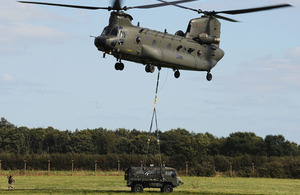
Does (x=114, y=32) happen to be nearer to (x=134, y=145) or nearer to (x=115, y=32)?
(x=115, y=32)

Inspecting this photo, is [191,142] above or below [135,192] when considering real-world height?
above

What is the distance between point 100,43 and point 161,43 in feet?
16.9

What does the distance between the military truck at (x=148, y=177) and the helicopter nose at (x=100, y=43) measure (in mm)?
11464

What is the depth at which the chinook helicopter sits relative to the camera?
35.8m

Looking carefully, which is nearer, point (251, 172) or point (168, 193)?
point (168, 193)

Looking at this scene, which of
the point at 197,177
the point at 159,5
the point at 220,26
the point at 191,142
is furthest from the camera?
the point at 191,142

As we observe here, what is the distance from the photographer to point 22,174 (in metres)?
76.4

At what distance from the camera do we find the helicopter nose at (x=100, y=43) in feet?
116

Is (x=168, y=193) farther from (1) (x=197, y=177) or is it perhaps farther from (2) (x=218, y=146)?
(2) (x=218, y=146)

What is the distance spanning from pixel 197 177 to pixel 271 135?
5075 cm

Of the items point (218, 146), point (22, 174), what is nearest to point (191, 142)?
point (218, 146)

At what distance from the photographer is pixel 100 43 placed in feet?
116

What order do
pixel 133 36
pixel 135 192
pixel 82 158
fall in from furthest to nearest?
pixel 82 158 < pixel 135 192 < pixel 133 36

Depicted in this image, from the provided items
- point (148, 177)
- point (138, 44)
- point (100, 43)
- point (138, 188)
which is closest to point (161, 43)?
point (138, 44)
